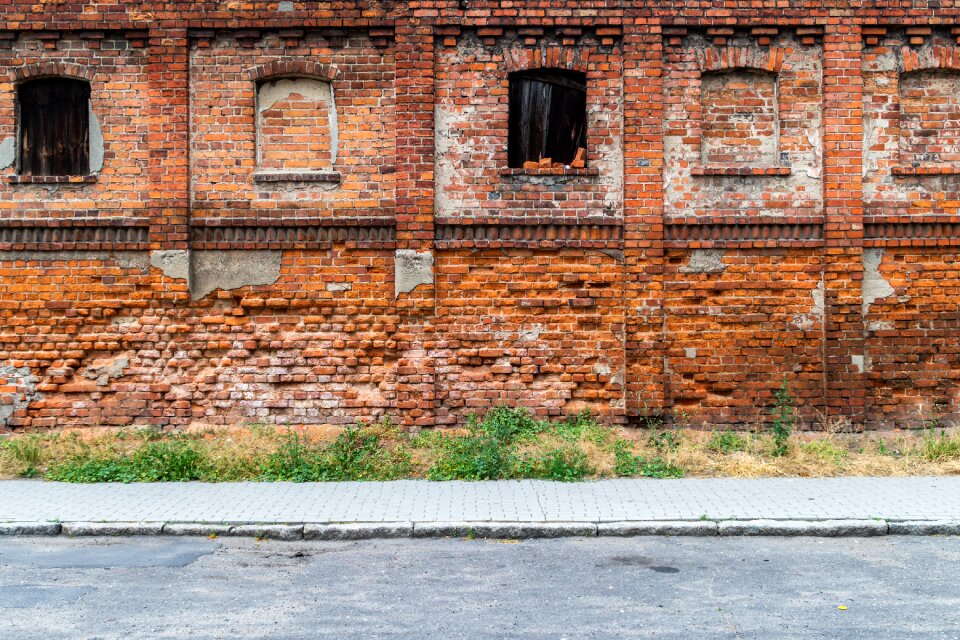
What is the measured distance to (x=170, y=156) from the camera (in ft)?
37.9

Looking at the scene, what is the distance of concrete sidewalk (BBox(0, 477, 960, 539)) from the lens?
758cm

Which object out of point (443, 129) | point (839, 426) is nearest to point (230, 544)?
point (443, 129)

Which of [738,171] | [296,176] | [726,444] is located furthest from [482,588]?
[738,171]

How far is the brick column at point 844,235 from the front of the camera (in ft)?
37.9

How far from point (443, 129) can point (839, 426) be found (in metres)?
6.56

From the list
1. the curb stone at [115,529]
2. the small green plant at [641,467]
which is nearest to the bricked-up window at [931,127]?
the small green plant at [641,467]

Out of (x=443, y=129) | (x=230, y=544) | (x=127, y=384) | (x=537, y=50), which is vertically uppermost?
(x=537, y=50)

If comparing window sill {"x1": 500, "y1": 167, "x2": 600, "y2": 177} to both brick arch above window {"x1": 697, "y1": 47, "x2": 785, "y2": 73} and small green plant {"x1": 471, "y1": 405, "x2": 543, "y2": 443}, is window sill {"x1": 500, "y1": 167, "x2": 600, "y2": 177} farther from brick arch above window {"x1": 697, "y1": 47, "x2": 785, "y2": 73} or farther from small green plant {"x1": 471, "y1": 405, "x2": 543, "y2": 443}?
small green plant {"x1": 471, "y1": 405, "x2": 543, "y2": 443}

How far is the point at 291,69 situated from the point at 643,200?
197 inches

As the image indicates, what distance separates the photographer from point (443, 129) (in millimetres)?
11656

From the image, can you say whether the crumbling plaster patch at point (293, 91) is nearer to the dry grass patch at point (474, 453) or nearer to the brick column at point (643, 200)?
the brick column at point (643, 200)

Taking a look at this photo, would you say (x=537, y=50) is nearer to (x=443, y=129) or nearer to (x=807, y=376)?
(x=443, y=129)

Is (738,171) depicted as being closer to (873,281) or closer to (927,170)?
(873,281)

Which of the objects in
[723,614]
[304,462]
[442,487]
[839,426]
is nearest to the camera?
[723,614]
